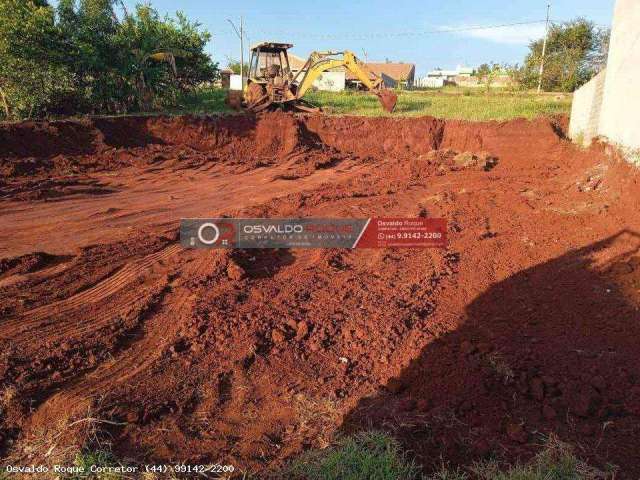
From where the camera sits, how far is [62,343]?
4078mm

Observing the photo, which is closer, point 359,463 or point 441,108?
point 359,463

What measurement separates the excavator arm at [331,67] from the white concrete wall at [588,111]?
6.80 m

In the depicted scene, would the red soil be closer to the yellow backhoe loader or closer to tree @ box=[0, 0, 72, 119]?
tree @ box=[0, 0, 72, 119]

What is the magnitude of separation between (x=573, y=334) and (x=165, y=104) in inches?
776

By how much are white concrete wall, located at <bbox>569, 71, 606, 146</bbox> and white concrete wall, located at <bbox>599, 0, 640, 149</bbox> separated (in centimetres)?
59

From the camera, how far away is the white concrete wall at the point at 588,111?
10828 millimetres

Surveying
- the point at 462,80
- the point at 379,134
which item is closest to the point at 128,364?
the point at 379,134

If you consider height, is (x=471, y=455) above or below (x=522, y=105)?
below

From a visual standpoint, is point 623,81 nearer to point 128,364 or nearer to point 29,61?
point 128,364

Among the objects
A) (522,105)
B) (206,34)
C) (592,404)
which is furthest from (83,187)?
(522,105)

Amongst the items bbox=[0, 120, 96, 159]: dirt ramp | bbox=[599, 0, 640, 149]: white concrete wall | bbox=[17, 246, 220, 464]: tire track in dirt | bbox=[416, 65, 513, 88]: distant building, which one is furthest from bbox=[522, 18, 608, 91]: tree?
bbox=[17, 246, 220, 464]: tire track in dirt

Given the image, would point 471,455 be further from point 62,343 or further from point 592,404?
point 62,343

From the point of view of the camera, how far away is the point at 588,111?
39.0 ft

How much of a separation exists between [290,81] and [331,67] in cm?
174
